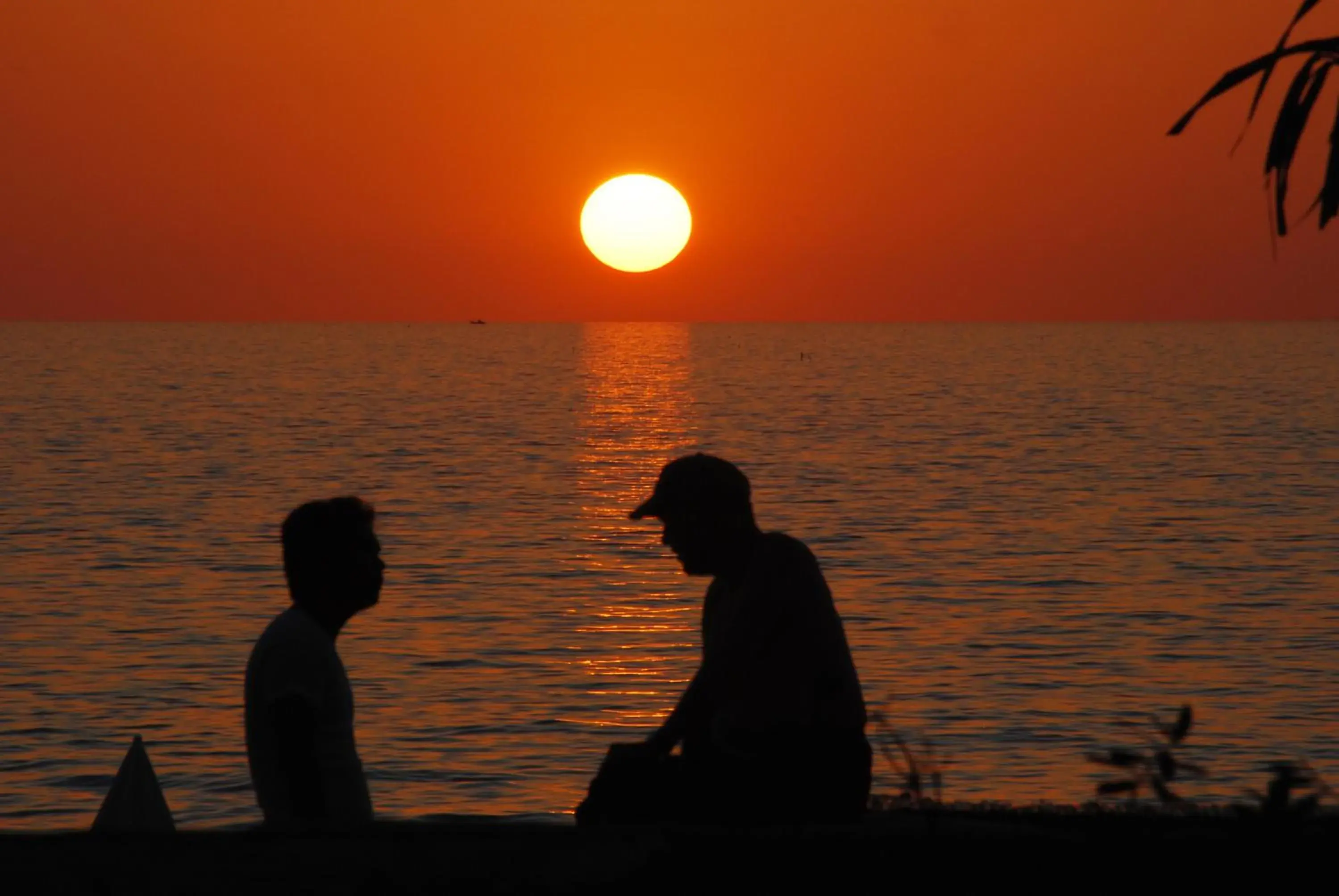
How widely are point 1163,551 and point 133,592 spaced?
14.2 meters

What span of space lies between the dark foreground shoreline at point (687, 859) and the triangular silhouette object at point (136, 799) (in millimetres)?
521

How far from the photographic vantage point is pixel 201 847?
5512 millimetres

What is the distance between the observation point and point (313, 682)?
513 centimetres

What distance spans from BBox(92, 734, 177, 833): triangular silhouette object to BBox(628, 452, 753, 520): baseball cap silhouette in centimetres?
178

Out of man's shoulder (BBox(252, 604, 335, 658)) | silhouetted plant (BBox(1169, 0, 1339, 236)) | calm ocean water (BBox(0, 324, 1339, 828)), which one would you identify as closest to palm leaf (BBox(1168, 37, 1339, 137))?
silhouetted plant (BBox(1169, 0, 1339, 236))

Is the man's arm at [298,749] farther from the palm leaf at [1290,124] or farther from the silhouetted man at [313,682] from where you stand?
the palm leaf at [1290,124]

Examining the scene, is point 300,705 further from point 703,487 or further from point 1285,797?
point 1285,797

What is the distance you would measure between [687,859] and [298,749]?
3.57 ft

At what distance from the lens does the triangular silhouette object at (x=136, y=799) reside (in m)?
6.16

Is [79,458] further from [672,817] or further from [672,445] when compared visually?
[672,817]

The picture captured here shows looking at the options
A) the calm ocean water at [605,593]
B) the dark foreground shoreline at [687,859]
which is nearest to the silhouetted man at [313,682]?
the dark foreground shoreline at [687,859]

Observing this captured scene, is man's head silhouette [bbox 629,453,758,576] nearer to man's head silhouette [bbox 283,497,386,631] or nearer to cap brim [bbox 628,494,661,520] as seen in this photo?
cap brim [bbox 628,494,661,520]

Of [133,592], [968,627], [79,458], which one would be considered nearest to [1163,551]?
[968,627]

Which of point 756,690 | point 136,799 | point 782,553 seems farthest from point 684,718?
point 136,799
